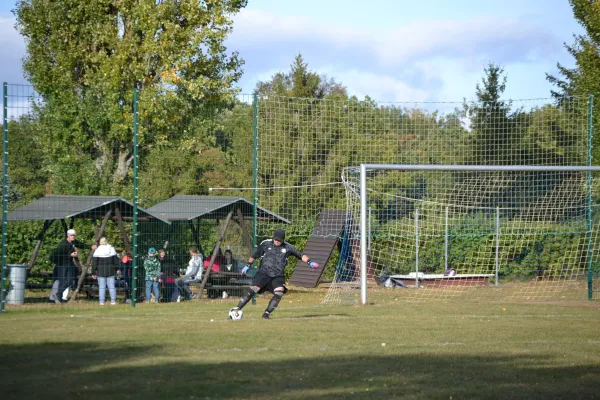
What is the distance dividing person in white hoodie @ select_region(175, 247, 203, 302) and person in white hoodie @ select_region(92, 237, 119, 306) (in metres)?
1.84

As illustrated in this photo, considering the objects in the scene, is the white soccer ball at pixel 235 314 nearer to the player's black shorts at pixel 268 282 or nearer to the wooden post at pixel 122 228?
the player's black shorts at pixel 268 282

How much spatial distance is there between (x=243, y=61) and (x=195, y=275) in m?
16.5

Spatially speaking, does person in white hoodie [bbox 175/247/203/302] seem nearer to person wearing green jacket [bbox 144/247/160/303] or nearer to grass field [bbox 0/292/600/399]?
person wearing green jacket [bbox 144/247/160/303]

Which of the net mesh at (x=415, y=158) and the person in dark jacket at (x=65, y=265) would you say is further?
the net mesh at (x=415, y=158)

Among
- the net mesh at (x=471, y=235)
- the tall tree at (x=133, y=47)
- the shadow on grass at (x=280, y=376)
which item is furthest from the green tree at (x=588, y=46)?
the shadow on grass at (x=280, y=376)

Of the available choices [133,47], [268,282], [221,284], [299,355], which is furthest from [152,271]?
[133,47]

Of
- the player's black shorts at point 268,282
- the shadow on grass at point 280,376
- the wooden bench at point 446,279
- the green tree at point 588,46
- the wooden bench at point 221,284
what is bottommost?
the wooden bench at point 446,279

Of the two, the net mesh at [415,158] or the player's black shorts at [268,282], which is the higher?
the net mesh at [415,158]

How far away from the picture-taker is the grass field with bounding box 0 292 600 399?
8258 mm

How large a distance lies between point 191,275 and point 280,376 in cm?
1259

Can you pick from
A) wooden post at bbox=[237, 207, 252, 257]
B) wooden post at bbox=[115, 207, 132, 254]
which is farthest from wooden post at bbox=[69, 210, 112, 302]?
wooden post at bbox=[237, 207, 252, 257]

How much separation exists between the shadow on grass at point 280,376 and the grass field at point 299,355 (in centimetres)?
1

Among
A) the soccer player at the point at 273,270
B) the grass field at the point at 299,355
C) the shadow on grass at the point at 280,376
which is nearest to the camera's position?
the shadow on grass at the point at 280,376

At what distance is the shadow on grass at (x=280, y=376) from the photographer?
8023mm
